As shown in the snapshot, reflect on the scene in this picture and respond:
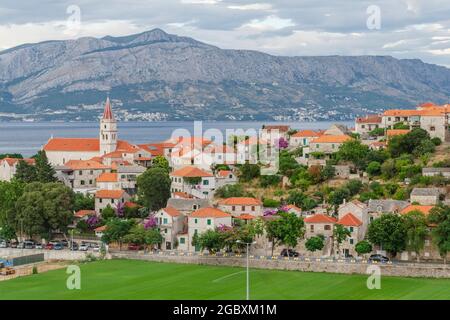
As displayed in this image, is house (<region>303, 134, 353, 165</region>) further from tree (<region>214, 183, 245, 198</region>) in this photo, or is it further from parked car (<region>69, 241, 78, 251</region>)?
parked car (<region>69, 241, 78, 251</region>)

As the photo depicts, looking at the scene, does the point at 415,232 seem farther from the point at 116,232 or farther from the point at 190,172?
the point at 190,172

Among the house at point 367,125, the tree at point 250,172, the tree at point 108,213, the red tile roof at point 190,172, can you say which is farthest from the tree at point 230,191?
the house at point 367,125

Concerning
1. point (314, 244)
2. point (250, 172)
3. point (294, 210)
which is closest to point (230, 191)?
point (250, 172)

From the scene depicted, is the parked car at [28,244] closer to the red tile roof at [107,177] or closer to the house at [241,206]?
the red tile roof at [107,177]

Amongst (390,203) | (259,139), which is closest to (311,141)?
(259,139)

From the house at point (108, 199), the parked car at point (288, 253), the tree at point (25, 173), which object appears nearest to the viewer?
the parked car at point (288, 253)

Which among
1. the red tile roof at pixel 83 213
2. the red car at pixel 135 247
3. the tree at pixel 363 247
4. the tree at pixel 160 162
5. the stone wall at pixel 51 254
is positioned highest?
the tree at pixel 160 162

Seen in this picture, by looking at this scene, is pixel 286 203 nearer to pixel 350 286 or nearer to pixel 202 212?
pixel 202 212
